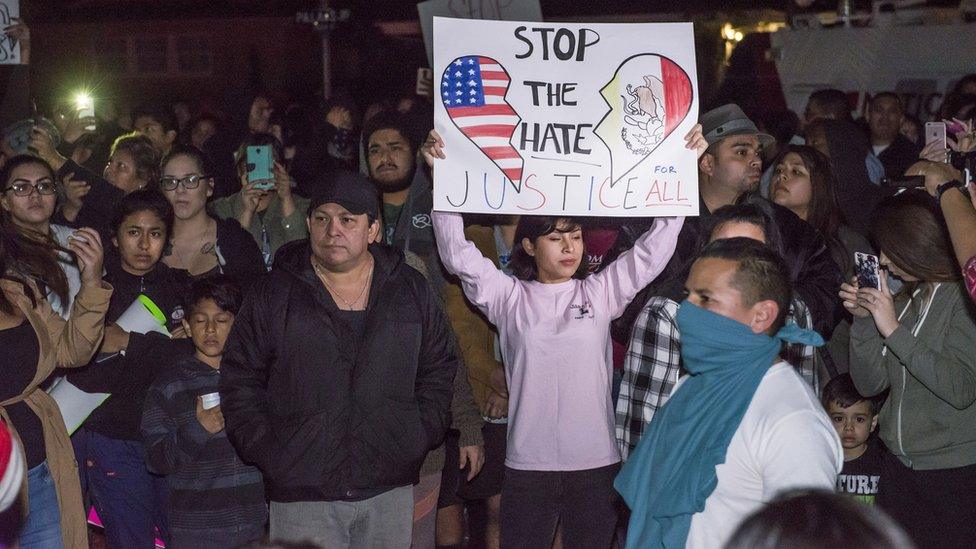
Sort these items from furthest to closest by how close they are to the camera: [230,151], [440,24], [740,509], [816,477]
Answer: [230,151] → [440,24] → [740,509] → [816,477]

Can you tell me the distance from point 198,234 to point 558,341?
2388 millimetres

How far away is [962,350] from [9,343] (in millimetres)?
3768

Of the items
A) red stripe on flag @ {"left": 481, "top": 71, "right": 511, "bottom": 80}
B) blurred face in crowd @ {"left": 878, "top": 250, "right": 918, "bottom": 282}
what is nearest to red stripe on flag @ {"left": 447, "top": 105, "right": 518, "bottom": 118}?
red stripe on flag @ {"left": 481, "top": 71, "right": 511, "bottom": 80}

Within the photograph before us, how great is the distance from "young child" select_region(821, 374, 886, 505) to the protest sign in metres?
1.48

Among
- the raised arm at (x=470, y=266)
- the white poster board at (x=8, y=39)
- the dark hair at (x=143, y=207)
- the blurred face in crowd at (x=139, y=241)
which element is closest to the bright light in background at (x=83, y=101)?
the white poster board at (x=8, y=39)

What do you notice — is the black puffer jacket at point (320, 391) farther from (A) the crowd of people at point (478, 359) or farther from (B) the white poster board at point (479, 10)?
(B) the white poster board at point (479, 10)

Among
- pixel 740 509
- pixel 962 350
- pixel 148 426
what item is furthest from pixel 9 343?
pixel 962 350

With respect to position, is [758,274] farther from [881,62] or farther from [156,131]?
[881,62]

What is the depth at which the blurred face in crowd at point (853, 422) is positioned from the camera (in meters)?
6.08

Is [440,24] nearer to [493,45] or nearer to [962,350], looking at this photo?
[493,45]

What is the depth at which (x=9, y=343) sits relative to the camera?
15.4 feet

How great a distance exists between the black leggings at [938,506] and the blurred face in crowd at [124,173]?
16.3 feet

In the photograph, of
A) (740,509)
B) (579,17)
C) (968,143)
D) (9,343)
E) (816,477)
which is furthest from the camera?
(579,17)

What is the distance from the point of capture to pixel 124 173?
776 centimetres
